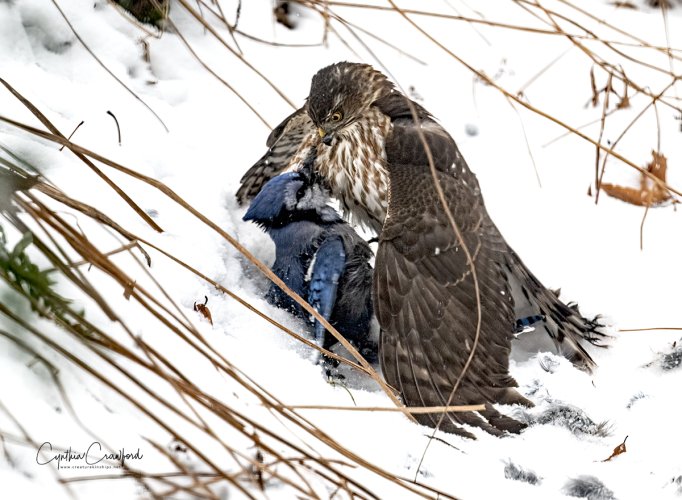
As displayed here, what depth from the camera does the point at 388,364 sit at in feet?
9.01

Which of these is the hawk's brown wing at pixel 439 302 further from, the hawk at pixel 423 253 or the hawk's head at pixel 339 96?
the hawk's head at pixel 339 96

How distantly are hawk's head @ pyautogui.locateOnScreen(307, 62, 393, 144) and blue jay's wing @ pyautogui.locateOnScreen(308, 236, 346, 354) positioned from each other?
1.69ft

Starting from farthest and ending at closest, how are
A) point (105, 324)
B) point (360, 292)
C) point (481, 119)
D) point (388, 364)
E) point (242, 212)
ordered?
point (481, 119) < point (242, 212) < point (360, 292) < point (388, 364) < point (105, 324)

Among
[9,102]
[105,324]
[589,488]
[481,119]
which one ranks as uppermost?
[9,102]

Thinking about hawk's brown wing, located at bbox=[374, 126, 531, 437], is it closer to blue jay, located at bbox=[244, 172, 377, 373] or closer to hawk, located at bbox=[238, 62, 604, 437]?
hawk, located at bbox=[238, 62, 604, 437]

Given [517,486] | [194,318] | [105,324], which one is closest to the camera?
[105,324]

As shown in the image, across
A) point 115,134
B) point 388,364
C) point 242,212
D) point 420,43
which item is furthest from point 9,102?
point 420,43

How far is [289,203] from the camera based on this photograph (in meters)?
3.25

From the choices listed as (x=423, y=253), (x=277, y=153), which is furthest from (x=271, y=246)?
(x=423, y=253)

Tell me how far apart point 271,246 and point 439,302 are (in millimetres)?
900

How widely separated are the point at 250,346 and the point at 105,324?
0.62m

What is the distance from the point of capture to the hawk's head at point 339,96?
3.37 meters

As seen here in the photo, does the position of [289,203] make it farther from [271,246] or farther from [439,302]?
[439,302]

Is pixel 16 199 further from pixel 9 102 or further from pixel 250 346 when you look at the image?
pixel 9 102
